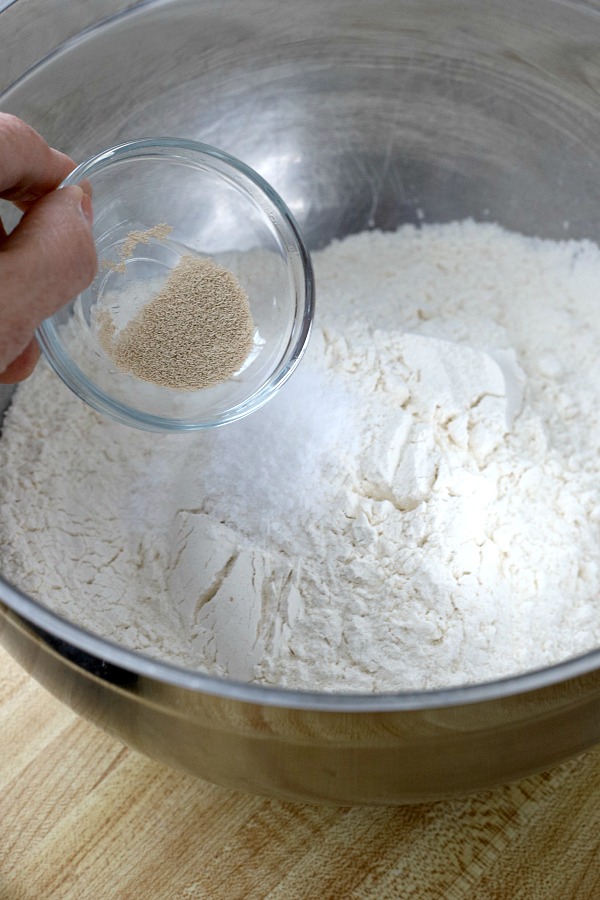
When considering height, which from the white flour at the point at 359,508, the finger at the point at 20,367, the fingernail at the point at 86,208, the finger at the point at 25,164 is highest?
the finger at the point at 25,164

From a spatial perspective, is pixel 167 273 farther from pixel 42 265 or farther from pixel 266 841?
pixel 266 841

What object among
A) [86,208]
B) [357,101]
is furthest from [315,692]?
[357,101]

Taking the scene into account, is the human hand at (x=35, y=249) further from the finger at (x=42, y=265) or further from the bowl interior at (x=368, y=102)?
the bowl interior at (x=368, y=102)

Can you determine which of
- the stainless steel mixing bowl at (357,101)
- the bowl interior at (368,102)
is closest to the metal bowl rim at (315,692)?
the stainless steel mixing bowl at (357,101)

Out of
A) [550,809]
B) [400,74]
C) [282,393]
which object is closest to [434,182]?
[400,74]

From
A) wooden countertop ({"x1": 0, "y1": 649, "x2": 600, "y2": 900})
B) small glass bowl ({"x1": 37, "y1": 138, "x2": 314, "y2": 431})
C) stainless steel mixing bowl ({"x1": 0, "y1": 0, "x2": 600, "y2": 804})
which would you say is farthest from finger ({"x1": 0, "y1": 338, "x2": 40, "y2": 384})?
wooden countertop ({"x1": 0, "y1": 649, "x2": 600, "y2": 900})
